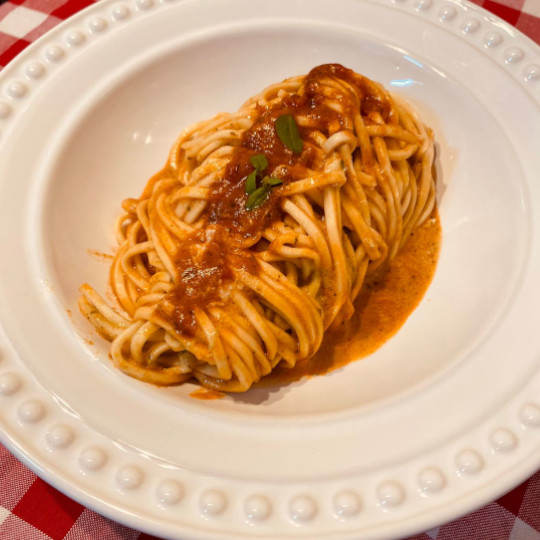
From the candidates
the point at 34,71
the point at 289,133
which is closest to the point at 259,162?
the point at 289,133

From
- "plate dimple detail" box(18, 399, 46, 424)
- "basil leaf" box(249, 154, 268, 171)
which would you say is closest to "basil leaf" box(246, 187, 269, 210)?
"basil leaf" box(249, 154, 268, 171)

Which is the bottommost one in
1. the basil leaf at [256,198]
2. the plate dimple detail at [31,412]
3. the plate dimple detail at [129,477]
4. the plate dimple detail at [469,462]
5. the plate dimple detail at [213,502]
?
the plate dimple detail at [31,412]

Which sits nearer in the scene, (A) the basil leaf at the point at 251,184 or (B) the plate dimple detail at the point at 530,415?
(B) the plate dimple detail at the point at 530,415

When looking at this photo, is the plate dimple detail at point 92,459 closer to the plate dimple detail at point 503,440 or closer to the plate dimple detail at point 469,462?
the plate dimple detail at point 469,462

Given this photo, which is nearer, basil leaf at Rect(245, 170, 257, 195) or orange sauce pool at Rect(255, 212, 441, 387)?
basil leaf at Rect(245, 170, 257, 195)

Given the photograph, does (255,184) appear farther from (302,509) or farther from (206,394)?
(302,509)

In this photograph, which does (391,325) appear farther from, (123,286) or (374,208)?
(123,286)

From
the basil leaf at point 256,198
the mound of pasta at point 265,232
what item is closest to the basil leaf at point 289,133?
the mound of pasta at point 265,232

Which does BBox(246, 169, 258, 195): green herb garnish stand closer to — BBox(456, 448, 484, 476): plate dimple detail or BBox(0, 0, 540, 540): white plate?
BBox(0, 0, 540, 540): white plate
